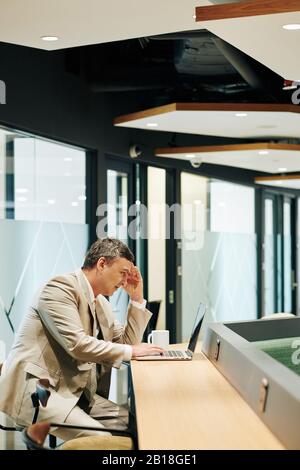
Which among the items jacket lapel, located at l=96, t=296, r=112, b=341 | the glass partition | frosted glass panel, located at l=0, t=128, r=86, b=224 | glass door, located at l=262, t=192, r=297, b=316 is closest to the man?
jacket lapel, located at l=96, t=296, r=112, b=341

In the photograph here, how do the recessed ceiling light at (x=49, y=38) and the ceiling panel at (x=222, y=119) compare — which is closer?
the recessed ceiling light at (x=49, y=38)

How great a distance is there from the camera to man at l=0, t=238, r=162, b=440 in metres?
3.65

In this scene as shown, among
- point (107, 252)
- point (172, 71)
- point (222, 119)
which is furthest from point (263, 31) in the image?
point (172, 71)

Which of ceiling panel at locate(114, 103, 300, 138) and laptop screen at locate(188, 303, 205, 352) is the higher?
ceiling panel at locate(114, 103, 300, 138)

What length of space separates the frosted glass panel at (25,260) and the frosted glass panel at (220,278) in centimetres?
299

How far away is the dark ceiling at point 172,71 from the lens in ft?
21.7

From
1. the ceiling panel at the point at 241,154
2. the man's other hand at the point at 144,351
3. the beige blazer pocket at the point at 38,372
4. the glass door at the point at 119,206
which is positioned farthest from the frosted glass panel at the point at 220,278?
the beige blazer pocket at the point at 38,372

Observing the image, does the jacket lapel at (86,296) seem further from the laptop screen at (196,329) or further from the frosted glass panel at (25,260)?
the frosted glass panel at (25,260)

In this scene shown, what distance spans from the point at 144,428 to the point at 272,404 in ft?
1.45

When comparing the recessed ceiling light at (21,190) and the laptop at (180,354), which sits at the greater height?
the recessed ceiling light at (21,190)

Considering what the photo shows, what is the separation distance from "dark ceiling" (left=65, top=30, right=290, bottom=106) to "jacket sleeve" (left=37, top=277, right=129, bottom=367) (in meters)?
3.17

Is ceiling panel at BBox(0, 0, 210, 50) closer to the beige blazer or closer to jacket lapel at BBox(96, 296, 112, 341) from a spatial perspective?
the beige blazer

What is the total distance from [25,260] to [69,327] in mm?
2276

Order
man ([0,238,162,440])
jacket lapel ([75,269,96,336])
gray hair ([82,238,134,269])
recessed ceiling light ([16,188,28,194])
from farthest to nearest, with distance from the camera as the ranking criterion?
1. recessed ceiling light ([16,188,28,194])
2. gray hair ([82,238,134,269])
3. jacket lapel ([75,269,96,336])
4. man ([0,238,162,440])
